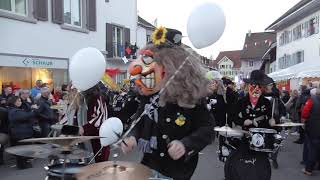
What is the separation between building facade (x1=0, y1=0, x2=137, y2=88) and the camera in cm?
1429

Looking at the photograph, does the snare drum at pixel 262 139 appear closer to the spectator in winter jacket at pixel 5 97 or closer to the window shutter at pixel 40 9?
the spectator in winter jacket at pixel 5 97

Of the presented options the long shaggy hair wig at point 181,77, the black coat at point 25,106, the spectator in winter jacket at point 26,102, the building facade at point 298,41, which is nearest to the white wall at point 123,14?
the building facade at point 298,41

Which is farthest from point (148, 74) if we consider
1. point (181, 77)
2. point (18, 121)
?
point (18, 121)

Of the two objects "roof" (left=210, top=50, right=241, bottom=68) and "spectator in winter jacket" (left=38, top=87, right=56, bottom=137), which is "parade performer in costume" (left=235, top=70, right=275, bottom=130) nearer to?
"spectator in winter jacket" (left=38, top=87, right=56, bottom=137)

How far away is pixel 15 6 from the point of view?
48.5ft

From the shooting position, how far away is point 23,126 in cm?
892

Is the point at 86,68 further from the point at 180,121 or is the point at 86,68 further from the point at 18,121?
the point at 18,121

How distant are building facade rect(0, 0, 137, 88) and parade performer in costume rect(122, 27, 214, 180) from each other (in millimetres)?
11841

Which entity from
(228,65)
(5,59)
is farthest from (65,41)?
(228,65)

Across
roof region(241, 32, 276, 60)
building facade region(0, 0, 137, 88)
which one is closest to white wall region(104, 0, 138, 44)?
building facade region(0, 0, 137, 88)

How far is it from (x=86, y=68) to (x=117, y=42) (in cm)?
1922

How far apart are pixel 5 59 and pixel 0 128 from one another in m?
5.63

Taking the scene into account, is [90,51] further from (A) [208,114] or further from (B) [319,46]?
(B) [319,46]

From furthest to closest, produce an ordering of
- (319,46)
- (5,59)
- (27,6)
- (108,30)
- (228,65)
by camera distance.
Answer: (228,65) → (319,46) → (108,30) → (27,6) → (5,59)
